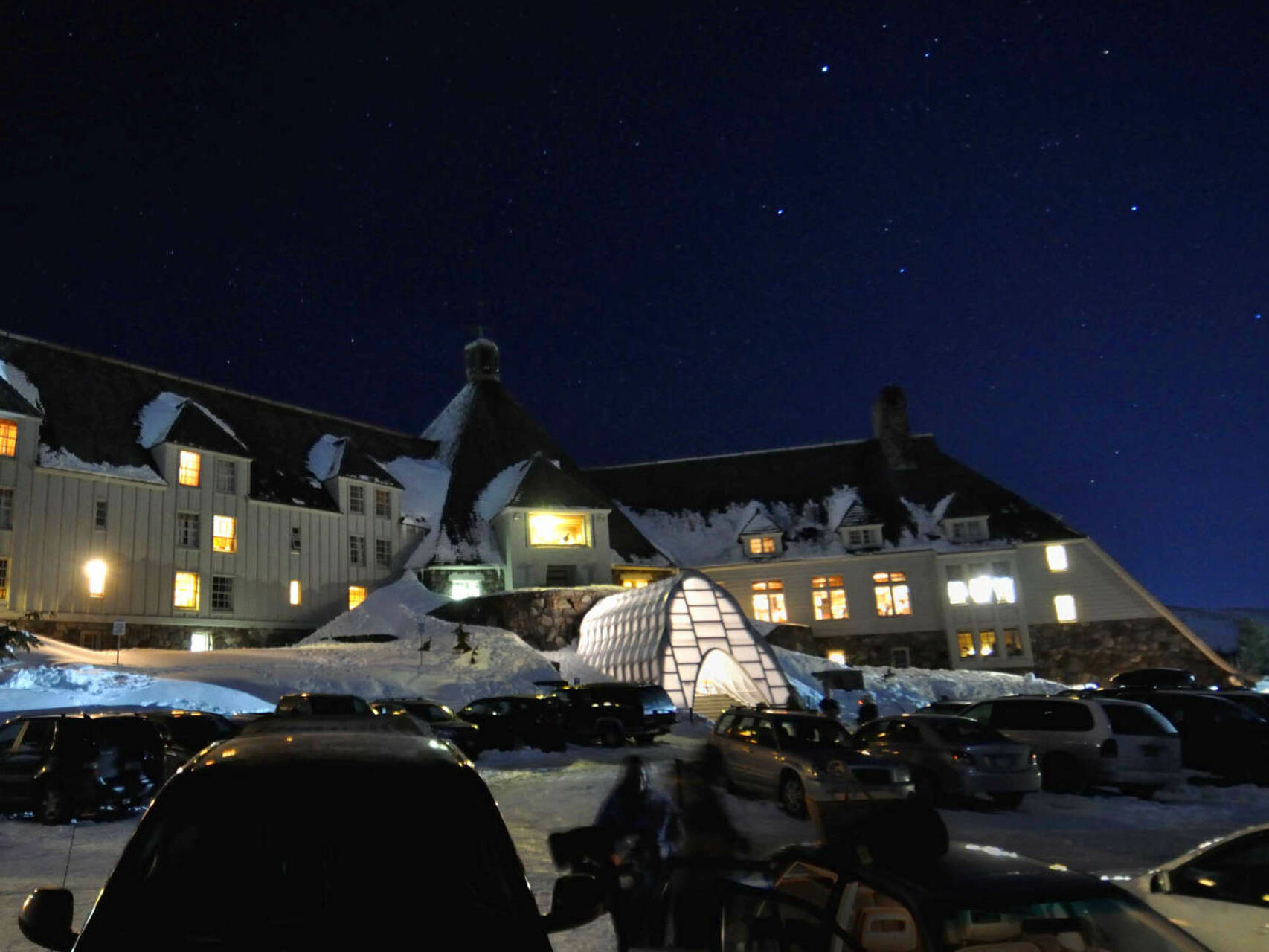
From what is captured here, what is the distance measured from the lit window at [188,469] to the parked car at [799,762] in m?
26.7

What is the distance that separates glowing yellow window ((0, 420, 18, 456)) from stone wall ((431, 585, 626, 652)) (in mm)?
15689

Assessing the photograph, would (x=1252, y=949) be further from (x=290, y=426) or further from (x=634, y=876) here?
(x=290, y=426)

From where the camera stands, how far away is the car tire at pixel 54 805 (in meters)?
13.2

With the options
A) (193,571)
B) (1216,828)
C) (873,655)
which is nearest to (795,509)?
(873,655)

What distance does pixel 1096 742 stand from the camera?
1595 centimetres

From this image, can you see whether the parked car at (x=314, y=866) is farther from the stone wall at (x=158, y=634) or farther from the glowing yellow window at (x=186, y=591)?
the glowing yellow window at (x=186, y=591)

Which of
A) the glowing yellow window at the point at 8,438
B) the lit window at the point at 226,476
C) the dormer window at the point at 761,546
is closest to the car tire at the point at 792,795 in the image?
the glowing yellow window at the point at 8,438

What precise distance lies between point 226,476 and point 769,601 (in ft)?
86.0

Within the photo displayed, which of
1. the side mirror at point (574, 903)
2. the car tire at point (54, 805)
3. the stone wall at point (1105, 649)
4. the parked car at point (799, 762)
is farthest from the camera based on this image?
the stone wall at point (1105, 649)

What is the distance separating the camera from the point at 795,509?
167 feet

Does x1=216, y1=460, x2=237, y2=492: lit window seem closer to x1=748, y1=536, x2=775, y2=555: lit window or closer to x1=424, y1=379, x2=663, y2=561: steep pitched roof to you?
x1=424, y1=379, x2=663, y2=561: steep pitched roof

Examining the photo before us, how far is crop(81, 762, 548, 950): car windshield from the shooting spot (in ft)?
11.0

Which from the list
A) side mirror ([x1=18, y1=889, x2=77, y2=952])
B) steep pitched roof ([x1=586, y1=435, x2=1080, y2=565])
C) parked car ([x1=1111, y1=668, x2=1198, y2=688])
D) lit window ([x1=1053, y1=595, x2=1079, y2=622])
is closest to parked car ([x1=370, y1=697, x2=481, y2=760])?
side mirror ([x1=18, y1=889, x2=77, y2=952])

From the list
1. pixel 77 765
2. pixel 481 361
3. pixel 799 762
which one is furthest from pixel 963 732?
pixel 481 361
